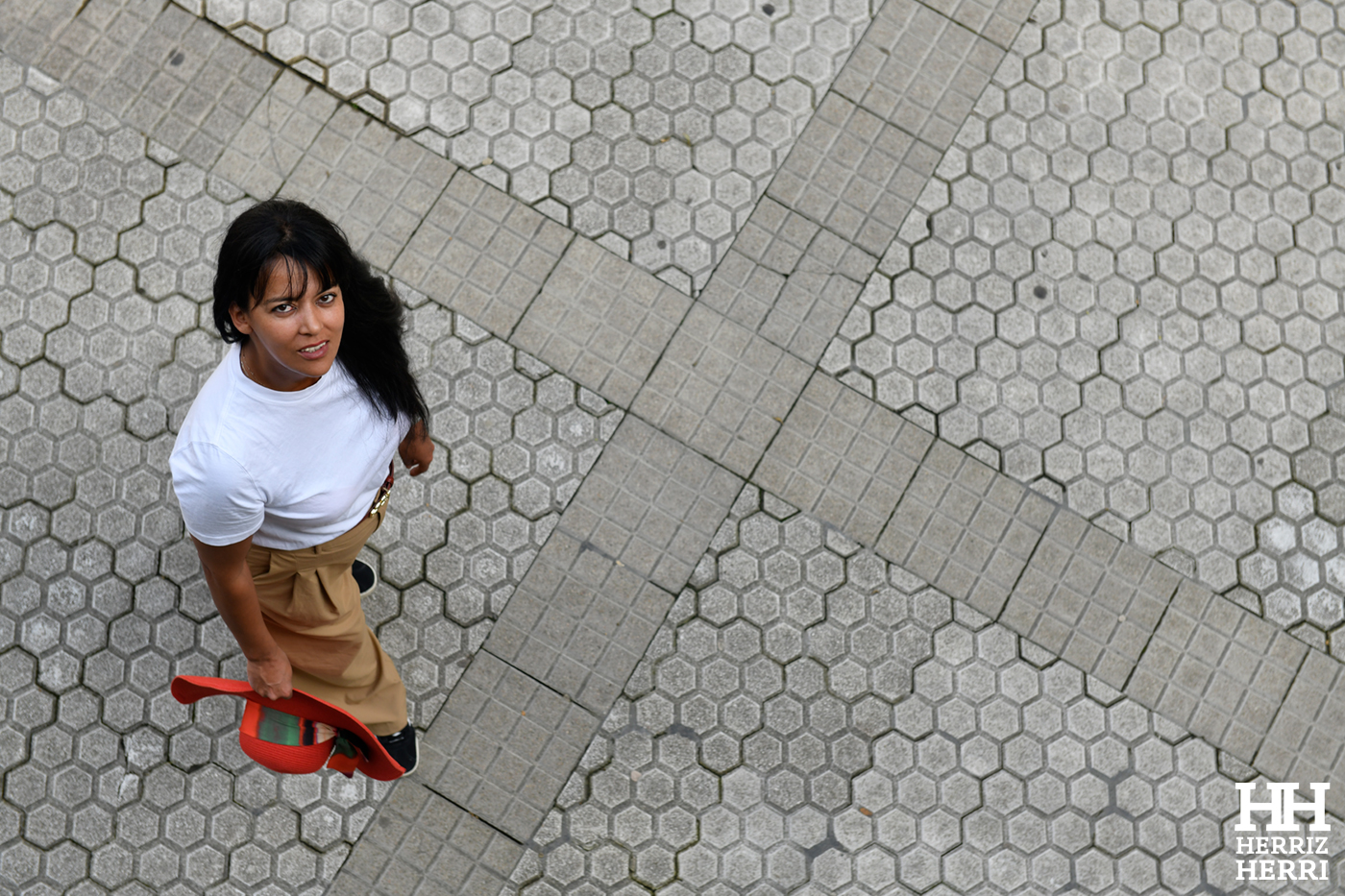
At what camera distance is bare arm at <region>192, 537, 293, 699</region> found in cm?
279

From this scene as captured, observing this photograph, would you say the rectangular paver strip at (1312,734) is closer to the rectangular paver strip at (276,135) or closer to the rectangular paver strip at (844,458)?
the rectangular paver strip at (844,458)

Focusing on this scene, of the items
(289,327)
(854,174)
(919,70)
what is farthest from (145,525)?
(919,70)

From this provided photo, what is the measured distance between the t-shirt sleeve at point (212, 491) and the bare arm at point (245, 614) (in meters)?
0.05

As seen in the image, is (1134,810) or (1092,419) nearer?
(1134,810)

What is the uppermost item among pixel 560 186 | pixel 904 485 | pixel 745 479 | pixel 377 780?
pixel 560 186

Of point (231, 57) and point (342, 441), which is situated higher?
point (231, 57)

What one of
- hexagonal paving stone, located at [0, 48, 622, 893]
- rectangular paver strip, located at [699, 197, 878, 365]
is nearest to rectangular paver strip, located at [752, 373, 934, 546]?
rectangular paver strip, located at [699, 197, 878, 365]

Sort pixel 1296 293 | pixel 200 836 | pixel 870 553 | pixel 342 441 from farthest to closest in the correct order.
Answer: pixel 1296 293 < pixel 870 553 < pixel 200 836 < pixel 342 441

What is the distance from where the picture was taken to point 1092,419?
454 cm

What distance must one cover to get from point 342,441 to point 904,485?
7.87 ft

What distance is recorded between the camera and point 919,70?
4.77 metres

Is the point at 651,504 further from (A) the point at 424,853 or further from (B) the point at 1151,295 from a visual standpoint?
(B) the point at 1151,295

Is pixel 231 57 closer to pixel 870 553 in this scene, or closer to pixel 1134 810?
pixel 870 553

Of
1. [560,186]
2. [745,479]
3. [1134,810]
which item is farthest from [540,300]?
[1134,810]
